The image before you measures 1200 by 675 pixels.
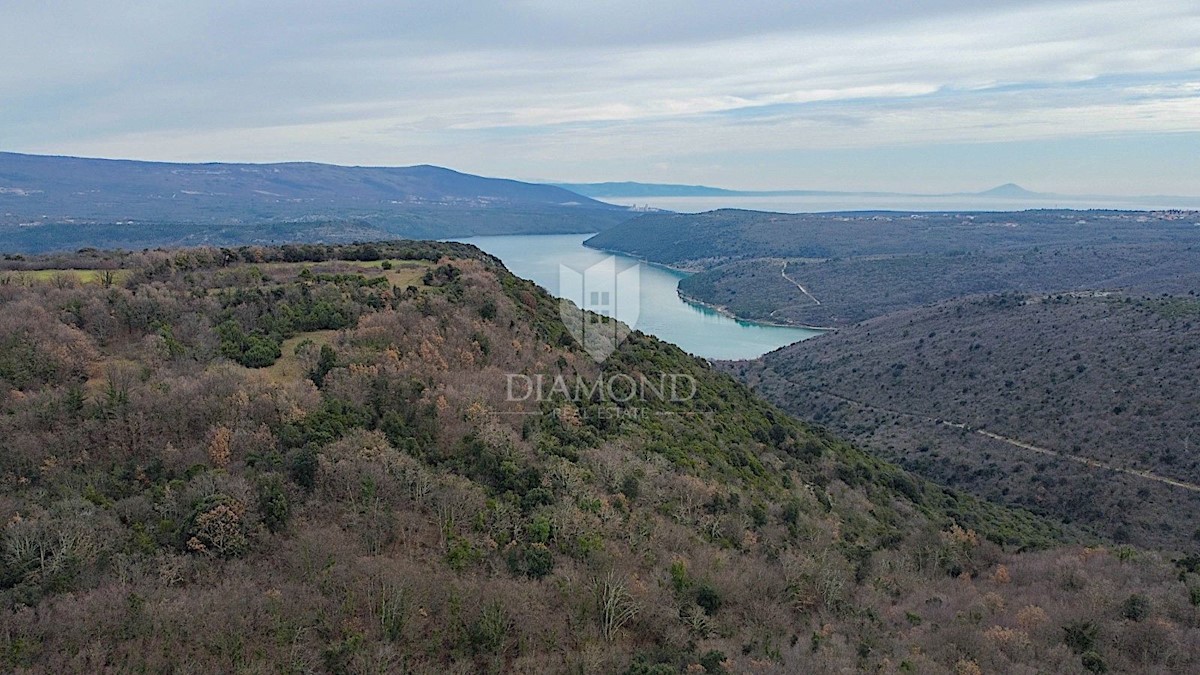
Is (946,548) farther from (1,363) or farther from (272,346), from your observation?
(1,363)

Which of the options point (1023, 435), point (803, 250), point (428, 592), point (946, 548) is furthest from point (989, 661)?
point (803, 250)

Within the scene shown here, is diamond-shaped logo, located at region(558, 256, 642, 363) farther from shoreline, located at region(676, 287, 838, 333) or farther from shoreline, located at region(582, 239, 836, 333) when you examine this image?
shoreline, located at region(676, 287, 838, 333)

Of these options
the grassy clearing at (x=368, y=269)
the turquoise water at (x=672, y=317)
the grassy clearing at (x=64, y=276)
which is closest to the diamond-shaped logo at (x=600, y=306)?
the turquoise water at (x=672, y=317)

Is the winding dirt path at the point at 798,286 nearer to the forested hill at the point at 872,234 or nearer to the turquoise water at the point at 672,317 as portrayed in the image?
the turquoise water at the point at 672,317

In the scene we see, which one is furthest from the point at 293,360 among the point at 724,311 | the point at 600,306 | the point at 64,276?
the point at 724,311

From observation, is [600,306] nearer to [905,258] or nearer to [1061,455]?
[1061,455]

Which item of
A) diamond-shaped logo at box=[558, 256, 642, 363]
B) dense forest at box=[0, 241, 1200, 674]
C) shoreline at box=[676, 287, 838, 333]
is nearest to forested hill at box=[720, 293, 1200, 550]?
dense forest at box=[0, 241, 1200, 674]
